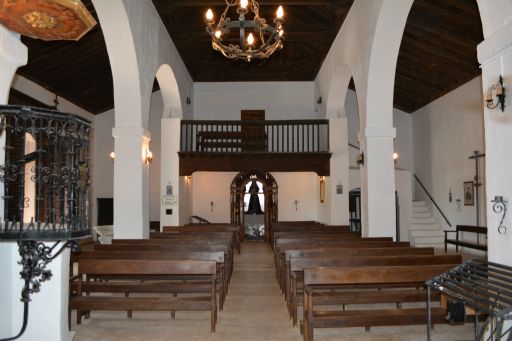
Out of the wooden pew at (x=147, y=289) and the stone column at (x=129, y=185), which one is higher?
the stone column at (x=129, y=185)

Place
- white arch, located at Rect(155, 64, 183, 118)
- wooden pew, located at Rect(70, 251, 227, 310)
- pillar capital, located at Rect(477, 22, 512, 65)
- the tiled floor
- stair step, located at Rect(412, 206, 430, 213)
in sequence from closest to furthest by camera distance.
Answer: pillar capital, located at Rect(477, 22, 512, 65), the tiled floor, wooden pew, located at Rect(70, 251, 227, 310), white arch, located at Rect(155, 64, 183, 118), stair step, located at Rect(412, 206, 430, 213)

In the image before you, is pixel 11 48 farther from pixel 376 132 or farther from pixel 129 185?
pixel 376 132

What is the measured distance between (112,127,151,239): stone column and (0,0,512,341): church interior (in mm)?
27

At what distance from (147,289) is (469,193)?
10464mm

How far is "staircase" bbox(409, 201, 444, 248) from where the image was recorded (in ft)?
49.4

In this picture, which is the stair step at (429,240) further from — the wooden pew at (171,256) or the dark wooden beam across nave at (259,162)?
the wooden pew at (171,256)

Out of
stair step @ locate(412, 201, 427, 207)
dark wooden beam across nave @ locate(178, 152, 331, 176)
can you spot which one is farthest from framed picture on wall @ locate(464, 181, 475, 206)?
dark wooden beam across nave @ locate(178, 152, 331, 176)

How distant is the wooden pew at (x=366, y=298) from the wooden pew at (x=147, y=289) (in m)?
1.21

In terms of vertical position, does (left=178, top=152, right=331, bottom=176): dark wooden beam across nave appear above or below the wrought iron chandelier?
below

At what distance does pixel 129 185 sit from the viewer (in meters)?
9.03

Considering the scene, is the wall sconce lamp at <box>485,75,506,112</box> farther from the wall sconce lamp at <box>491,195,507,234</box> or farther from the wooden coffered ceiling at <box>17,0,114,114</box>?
the wooden coffered ceiling at <box>17,0,114,114</box>

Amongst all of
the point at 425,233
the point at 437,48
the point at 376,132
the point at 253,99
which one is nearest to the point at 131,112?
the point at 376,132

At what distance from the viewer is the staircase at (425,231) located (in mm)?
15055

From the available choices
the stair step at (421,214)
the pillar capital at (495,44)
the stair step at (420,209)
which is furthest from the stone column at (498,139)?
the stair step at (420,209)
